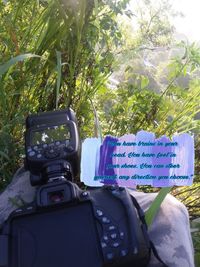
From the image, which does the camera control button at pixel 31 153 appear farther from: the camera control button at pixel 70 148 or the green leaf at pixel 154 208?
the green leaf at pixel 154 208

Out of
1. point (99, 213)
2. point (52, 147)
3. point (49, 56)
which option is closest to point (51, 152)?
point (52, 147)

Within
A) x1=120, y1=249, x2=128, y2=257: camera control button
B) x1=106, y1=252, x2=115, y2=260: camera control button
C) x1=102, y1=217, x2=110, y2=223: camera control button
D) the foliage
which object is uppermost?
the foliage

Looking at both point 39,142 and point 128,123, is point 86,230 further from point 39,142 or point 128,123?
point 128,123

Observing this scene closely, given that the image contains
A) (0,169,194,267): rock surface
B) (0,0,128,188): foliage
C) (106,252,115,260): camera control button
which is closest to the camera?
(106,252,115,260): camera control button

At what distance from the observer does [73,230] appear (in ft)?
2.42

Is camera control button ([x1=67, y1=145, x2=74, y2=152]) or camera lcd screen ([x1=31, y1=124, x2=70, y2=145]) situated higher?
camera lcd screen ([x1=31, y1=124, x2=70, y2=145])

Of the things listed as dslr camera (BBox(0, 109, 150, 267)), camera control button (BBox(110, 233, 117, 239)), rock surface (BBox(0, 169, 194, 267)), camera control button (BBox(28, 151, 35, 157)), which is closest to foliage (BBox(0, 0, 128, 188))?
rock surface (BBox(0, 169, 194, 267))

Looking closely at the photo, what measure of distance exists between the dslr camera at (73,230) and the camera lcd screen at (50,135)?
7 cm

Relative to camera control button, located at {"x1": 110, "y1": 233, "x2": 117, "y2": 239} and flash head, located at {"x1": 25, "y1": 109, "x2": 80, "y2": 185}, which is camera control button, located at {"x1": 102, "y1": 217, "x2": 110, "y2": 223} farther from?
flash head, located at {"x1": 25, "y1": 109, "x2": 80, "y2": 185}

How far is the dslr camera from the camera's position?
2.34ft

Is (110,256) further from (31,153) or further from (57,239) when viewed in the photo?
(31,153)

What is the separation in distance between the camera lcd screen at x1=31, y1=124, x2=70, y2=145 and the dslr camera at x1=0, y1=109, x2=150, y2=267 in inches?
2.7

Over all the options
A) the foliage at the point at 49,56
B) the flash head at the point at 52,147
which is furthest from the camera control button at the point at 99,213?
the foliage at the point at 49,56

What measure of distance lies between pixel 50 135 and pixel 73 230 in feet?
0.78
